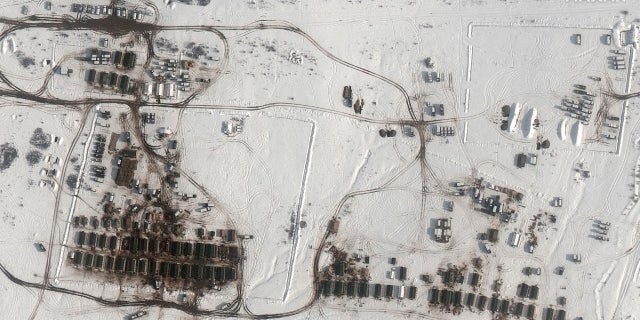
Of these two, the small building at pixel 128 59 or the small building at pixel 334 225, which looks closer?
the small building at pixel 334 225

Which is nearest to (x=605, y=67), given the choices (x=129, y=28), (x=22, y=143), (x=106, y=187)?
(x=129, y=28)

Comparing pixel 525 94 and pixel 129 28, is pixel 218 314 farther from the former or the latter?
pixel 525 94

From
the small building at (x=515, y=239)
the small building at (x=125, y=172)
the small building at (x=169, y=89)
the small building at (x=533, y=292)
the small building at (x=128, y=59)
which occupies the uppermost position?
the small building at (x=128, y=59)

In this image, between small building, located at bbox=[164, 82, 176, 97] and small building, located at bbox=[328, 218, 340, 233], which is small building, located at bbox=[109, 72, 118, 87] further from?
small building, located at bbox=[328, 218, 340, 233]

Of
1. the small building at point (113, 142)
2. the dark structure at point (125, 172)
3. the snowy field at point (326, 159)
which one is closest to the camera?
the dark structure at point (125, 172)

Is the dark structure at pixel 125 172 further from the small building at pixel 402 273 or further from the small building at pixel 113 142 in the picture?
the small building at pixel 402 273

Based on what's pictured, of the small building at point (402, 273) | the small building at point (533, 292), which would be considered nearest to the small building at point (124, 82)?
the small building at point (402, 273)

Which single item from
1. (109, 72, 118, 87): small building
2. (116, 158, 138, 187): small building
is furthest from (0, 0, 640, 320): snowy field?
(109, 72, 118, 87): small building

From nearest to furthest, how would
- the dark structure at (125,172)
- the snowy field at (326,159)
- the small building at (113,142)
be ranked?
1. the dark structure at (125,172)
2. the snowy field at (326,159)
3. the small building at (113,142)

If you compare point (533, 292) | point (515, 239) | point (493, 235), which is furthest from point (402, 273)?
point (533, 292)
